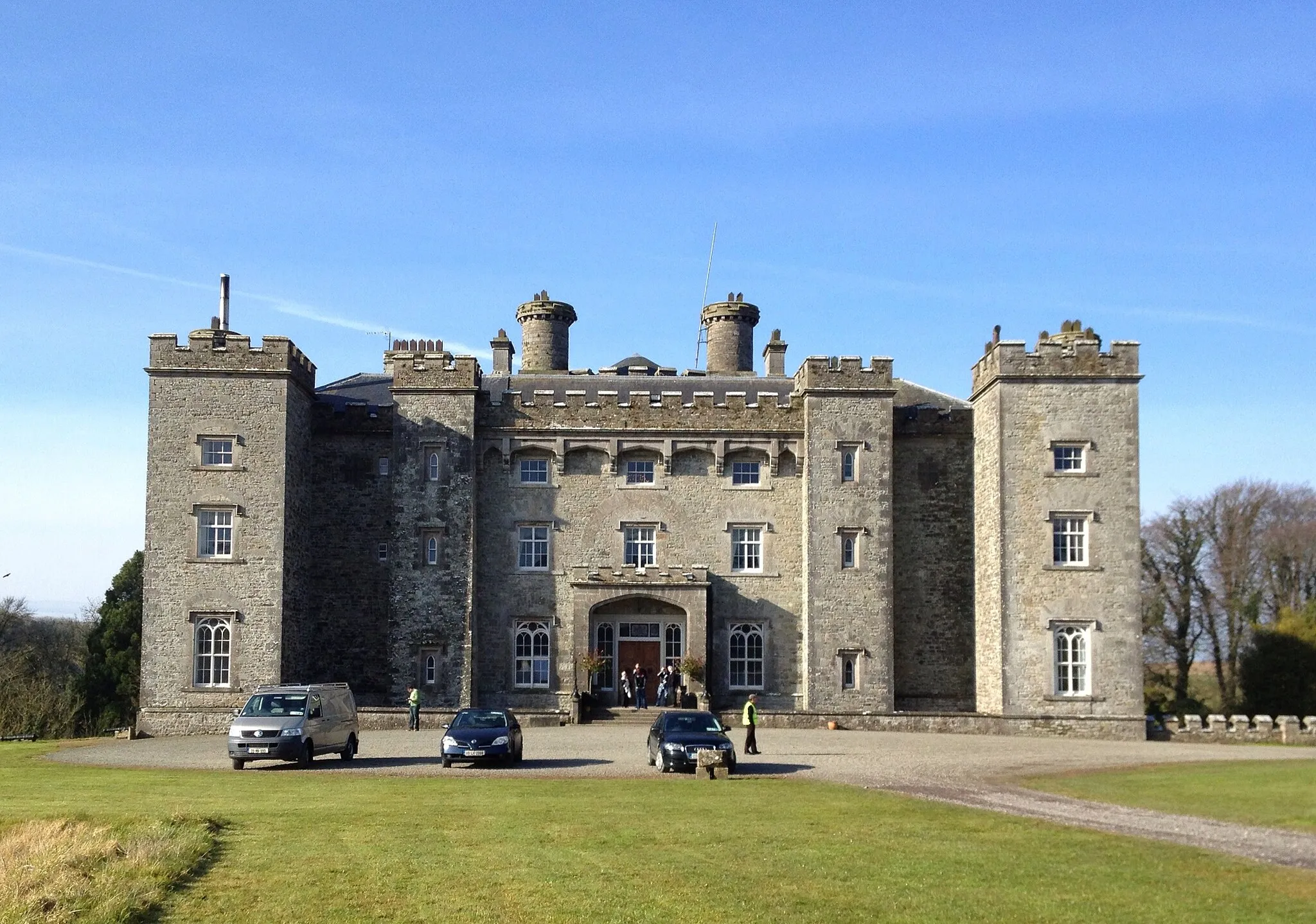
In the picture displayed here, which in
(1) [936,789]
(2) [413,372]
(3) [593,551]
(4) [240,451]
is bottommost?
(1) [936,789]

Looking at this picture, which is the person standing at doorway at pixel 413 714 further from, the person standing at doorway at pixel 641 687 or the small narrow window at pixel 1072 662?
the small narrow window at pixel 1072 662

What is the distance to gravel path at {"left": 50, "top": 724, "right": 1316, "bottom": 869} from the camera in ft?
55.9

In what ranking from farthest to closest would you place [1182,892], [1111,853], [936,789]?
[936,789] → [1111,853] → [1182,892]

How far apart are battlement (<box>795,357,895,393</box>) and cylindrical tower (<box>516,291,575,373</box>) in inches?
484

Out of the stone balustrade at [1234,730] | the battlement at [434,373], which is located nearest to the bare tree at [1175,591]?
the stone balustrade at [1234,730]

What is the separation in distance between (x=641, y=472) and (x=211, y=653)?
1397 cm

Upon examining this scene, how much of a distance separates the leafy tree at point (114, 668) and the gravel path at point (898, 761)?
49.6ft

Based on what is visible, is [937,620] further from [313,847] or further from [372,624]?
[313,847]

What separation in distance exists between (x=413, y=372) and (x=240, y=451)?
574cm

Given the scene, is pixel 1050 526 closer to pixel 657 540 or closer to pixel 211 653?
pixel 657 540

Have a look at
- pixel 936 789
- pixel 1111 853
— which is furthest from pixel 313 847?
pixel 936 789

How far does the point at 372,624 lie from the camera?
4294 cm

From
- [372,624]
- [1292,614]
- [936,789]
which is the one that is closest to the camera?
[936,789]

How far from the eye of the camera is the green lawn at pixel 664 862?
12.2m
